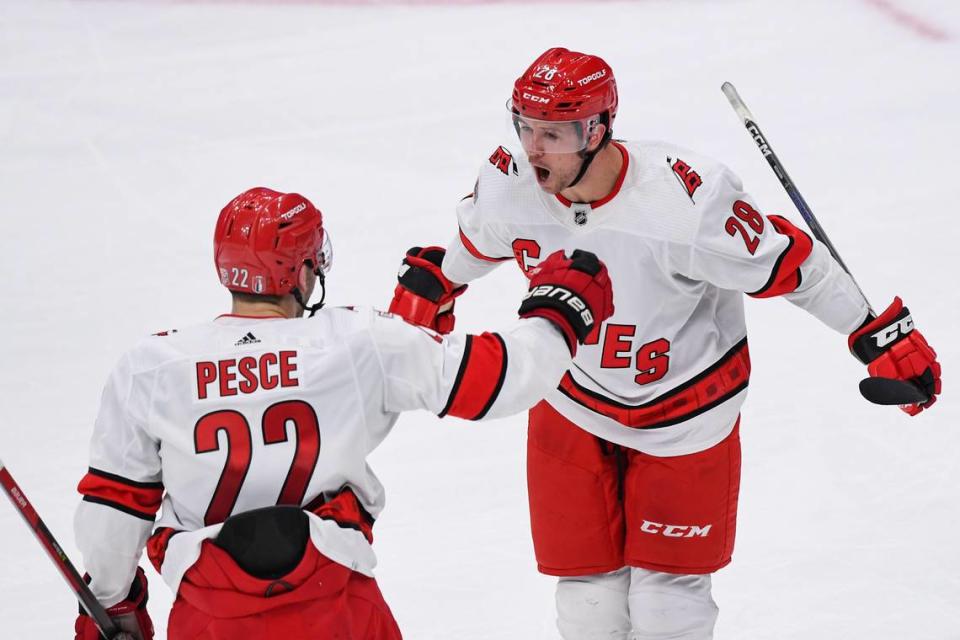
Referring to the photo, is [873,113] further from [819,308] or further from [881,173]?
[819,308]

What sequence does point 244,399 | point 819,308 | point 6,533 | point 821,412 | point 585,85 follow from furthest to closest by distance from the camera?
point 821,412
point 6,533
point 819,308
point 585,85
point 244,399

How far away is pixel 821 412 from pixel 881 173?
1.93 m

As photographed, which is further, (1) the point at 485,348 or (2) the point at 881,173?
(2) the point at 881,173

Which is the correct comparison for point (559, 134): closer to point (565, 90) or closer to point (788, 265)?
point (565, 90)

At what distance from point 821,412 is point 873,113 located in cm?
260

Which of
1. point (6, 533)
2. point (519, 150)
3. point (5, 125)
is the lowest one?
point (6, 533)

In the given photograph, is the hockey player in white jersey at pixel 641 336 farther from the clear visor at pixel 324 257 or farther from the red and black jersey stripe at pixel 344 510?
the red and black jersey stripe at pixel 344 510

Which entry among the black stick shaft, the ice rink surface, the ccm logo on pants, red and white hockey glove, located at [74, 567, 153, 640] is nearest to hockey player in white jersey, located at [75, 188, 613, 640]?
red and white hockey glove, located at [74, 567, 153, 640]

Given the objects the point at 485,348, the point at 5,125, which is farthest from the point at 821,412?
the point at 5,125

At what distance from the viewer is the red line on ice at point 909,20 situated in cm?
745

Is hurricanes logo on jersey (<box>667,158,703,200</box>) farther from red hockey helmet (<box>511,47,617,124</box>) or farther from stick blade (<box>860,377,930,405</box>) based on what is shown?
stick blade (<box>860,377,930,405</box>)

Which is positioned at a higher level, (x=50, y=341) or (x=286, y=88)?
(x=286, y=88)

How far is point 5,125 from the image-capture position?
705cm

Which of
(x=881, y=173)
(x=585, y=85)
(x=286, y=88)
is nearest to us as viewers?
(x=585, y=85)
